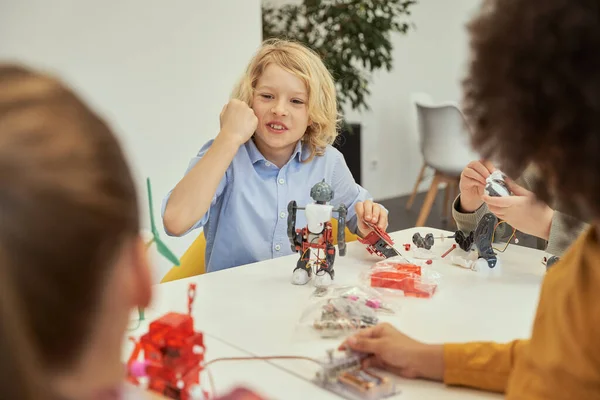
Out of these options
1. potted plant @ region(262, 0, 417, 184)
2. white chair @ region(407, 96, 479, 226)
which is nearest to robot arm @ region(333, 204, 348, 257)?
potted plant @ region(262, 0, 417, 184)

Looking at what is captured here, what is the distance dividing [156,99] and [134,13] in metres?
0.33

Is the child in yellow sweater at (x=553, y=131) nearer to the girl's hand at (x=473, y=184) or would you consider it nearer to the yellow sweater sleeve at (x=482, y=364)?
the yellow sweater sleeve at (x=482, y=364)

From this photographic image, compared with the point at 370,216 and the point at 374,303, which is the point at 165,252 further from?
the point at 370,216

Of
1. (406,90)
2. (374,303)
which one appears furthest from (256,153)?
(406,90)

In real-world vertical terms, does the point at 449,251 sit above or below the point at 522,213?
below

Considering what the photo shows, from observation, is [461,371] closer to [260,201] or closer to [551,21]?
[551,21]

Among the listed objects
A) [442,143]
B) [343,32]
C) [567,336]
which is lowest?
[442,143]

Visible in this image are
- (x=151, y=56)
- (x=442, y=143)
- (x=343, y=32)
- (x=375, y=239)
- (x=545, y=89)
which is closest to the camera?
(x=545, y=89)

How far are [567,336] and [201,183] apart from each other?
3.17ft

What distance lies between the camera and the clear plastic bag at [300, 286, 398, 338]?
3.32 ft

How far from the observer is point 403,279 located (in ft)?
4.04

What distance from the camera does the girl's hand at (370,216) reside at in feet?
4.92

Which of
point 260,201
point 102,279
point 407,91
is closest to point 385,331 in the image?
point 102,279

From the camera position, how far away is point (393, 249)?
4.76 feet
